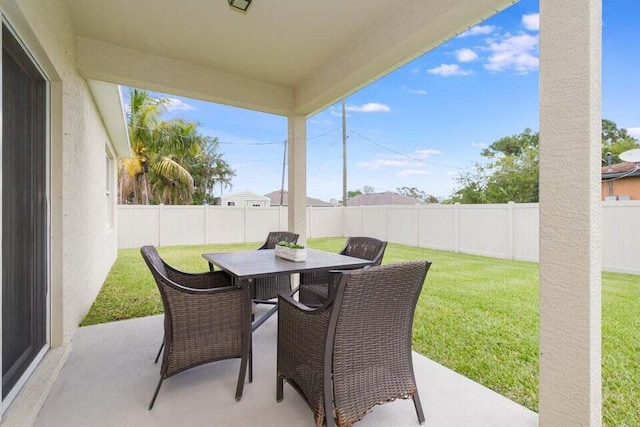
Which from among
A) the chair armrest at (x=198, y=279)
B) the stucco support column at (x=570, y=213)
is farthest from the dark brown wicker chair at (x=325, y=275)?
the stucco support column at (x=570, y=213)

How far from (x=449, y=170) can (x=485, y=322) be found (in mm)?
17757

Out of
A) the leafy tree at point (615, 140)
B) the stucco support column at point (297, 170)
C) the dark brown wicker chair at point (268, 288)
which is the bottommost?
the dark brown wicker chair at point (268, 288)

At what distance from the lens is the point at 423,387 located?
2.29 m

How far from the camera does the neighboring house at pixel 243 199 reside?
21.7 meters

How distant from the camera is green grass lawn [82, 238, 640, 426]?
238cm

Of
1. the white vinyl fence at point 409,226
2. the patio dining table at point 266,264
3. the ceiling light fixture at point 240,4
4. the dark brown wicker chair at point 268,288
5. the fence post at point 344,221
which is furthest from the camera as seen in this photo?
the fence post at point 344,221

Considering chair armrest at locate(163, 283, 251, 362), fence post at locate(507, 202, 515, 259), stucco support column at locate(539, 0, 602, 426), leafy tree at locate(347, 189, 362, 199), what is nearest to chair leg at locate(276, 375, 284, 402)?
chair armrest at locate(163, 283, 251, 362)

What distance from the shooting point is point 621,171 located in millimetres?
10602

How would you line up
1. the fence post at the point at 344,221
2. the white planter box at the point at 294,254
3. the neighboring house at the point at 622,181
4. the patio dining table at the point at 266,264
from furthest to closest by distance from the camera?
the fence post at the point at 344,221, the neighboring house at the point at 622,181, the white planter box at the point at 294,254, the patio dining table at the point at 266,264

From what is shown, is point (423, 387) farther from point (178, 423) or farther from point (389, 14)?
point (389, 14)

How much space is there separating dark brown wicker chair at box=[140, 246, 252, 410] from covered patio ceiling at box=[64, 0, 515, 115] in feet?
6.99

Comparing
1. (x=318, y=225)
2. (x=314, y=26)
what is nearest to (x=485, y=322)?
(x=314, y=26)

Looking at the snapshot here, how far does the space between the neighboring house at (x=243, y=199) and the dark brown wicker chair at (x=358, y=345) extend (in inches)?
792

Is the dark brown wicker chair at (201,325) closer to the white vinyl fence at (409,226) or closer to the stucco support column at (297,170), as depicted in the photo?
the stucco support column at (297,170)
